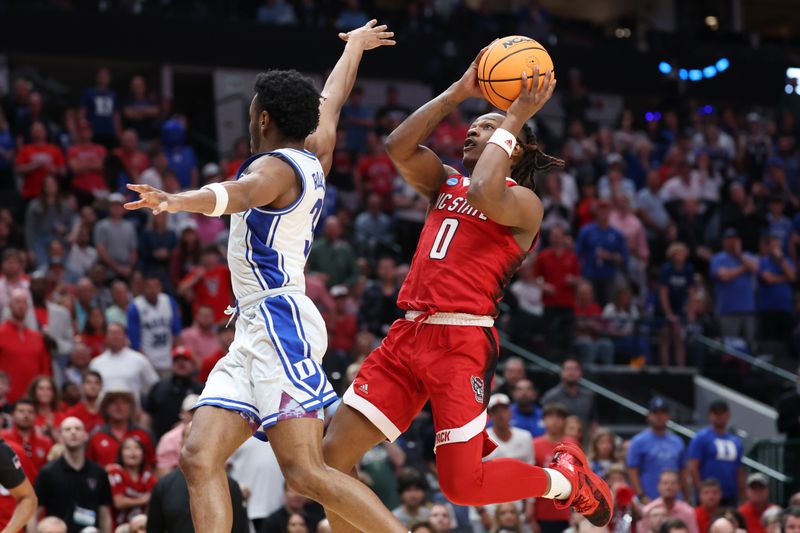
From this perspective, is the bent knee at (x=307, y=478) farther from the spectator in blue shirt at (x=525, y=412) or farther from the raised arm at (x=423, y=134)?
the spectator in blue shirt at (x=525, y=412)

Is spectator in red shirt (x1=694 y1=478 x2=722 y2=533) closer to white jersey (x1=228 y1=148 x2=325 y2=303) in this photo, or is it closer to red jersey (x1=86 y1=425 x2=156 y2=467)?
red jersey (x1=86 y1=425 x2=156 y2=467)

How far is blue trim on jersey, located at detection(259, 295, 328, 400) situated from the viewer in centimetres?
625

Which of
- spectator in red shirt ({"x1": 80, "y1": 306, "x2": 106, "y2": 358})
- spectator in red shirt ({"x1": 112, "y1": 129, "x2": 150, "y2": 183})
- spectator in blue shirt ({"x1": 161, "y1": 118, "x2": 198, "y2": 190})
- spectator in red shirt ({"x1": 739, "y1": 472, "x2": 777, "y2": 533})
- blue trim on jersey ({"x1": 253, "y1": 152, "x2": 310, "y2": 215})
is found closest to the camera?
blue trim on jersey ({"x1": 253, "y1": 152, "x2": 310, "y2": 215})

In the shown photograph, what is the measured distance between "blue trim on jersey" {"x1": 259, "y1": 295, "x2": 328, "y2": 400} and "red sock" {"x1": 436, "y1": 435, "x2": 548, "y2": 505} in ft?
3.04

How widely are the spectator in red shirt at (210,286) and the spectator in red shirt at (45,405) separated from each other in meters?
3.11

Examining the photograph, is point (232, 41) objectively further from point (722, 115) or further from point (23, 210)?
point (722, 115)

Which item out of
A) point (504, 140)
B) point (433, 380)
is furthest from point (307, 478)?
point (504, 140)

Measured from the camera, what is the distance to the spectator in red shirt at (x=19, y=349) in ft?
43.1

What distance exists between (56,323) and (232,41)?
9.80 meters

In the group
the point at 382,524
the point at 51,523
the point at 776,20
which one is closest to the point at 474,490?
the point at 382,524

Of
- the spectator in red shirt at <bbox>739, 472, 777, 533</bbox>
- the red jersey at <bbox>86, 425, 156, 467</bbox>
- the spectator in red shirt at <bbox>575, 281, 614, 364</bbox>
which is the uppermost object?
the red jersey at <bbox>86, 425, 156, 467</bbox>

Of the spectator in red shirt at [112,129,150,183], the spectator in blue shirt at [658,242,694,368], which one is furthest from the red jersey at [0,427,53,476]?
the spectator in blue shirt at [658,242,694,368]

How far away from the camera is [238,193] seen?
5.94m

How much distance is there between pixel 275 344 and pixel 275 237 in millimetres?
526
